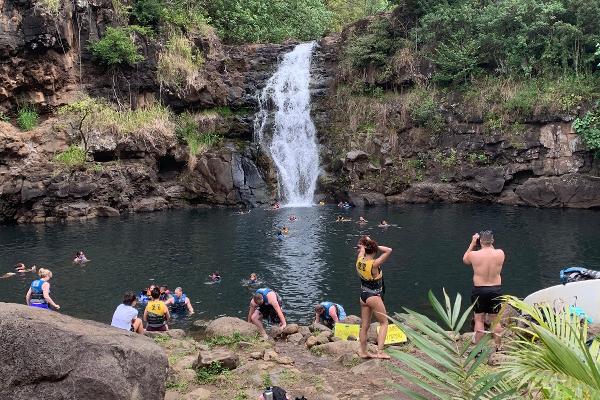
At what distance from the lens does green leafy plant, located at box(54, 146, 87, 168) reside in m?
29.8

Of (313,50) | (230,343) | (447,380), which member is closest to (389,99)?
(313,50)

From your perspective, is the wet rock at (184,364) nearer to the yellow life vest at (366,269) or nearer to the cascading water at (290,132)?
the yellow life vest at (366,269)

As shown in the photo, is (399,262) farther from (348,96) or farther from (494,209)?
(348,96)

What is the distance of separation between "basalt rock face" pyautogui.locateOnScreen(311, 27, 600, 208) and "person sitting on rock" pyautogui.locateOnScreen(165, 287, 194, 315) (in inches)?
701

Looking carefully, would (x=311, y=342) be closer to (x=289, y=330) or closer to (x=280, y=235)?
(x=289, y=330)

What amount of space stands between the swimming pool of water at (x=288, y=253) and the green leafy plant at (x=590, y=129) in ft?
12.3

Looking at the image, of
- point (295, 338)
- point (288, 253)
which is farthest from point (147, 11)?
point (295, 338)

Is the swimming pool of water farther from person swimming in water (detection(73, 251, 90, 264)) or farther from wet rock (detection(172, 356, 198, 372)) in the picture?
wet rock (detection(172, 356, 198, 372))

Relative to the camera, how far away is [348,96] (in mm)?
35438

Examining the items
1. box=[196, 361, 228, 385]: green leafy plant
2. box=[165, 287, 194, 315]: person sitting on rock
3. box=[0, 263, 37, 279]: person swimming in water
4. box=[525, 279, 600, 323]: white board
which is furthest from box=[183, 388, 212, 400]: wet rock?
box=[0, 263, 37, 279]: person swimming in water

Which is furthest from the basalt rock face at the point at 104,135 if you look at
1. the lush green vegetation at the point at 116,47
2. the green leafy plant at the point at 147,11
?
the green leafy plant at the point at 147,11

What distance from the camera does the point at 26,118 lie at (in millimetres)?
30641

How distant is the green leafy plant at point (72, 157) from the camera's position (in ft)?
97.9

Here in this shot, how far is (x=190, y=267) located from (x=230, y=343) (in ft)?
29.5
